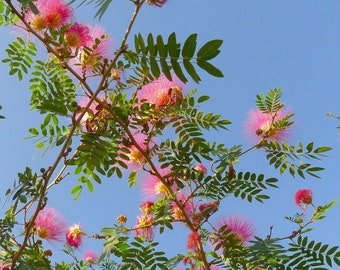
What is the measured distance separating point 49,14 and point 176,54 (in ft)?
3.19

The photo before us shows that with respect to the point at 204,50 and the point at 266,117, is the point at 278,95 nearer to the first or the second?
the point at 266,117

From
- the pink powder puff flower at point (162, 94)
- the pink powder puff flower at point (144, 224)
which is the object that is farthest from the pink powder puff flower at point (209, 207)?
the pink powder puff flower at point (162, 94)

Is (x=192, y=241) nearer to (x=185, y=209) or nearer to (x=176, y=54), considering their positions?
(x=185, y=209)

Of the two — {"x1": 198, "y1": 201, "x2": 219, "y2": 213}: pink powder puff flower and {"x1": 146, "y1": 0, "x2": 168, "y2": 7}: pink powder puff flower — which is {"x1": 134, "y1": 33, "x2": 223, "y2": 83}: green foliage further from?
{"x1": 198, "y1": 201, "x2": 219, "y2": 213}: pink powder puff flower

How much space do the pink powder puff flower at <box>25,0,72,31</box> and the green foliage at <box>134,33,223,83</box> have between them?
79cm

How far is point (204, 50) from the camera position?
1.11 metres

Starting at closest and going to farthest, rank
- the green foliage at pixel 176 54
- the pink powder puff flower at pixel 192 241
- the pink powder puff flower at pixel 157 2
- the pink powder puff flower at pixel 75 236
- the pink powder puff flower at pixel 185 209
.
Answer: the green foliage at pixel 176 54 → the pink powder puff flower at pixel 157 2 → the pink powder puff flower at pixel 192 241 → the pink powder puff flower at pixel 185 209 → the pink powder puff flower at pixel 75 236

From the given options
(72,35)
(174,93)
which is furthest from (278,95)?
(72,35)

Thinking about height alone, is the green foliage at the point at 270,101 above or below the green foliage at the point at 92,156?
above

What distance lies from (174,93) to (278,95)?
0.50m

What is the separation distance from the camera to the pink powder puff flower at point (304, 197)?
2367 millimetres

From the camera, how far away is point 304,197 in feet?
7.83

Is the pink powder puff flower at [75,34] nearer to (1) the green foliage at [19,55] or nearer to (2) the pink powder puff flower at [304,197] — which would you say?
(1) the green foliage at [19,55]

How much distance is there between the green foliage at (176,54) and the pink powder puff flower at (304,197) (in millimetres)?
1381
